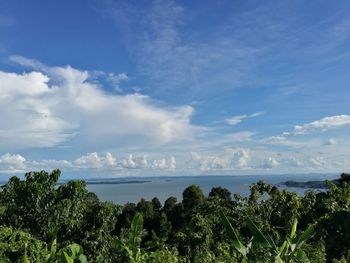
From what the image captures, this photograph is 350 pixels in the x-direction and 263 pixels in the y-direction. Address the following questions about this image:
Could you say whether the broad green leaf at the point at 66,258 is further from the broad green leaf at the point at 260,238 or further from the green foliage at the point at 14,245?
the green foliage at the point at 14,245

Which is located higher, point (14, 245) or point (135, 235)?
point (135, 235)

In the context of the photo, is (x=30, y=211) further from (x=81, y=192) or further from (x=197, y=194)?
(x=197, y=194)

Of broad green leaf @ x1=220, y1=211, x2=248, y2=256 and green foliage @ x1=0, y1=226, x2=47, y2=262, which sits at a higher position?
broad green leaf @ x1=220, y1=211, x2=248, y2=256

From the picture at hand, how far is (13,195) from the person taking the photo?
15.2m

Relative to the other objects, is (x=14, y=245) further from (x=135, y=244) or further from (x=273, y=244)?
(x=273, y=244)

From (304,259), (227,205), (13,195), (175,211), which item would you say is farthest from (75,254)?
(175,211)

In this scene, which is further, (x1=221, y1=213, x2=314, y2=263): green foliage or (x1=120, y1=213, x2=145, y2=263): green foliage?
(x1=120, y1=213, x2=145, y2=263): green foliage

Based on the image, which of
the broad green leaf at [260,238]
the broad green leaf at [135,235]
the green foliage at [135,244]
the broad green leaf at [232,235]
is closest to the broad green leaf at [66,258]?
the green foliage at [135,244]

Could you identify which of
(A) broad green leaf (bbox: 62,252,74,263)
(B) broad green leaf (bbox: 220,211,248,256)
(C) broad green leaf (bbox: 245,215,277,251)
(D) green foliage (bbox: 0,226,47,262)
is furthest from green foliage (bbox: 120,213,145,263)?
(D) green foliage (bbox: 0,226,47,262)

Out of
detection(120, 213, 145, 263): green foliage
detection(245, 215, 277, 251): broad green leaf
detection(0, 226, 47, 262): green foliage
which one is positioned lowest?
detection(0, 226, 47, 262): green foliage

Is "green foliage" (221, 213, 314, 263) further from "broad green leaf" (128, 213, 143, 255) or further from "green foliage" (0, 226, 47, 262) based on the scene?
"green foliage" (0, 226, 47, 262)

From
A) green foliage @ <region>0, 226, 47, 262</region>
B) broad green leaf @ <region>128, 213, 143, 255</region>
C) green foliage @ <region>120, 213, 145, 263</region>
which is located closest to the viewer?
green foliage @ <region>120, 213, 145, 263</region>

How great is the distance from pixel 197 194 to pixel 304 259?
3196 centimetres

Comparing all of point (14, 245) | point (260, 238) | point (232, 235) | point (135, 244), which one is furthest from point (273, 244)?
point (14, 245)
